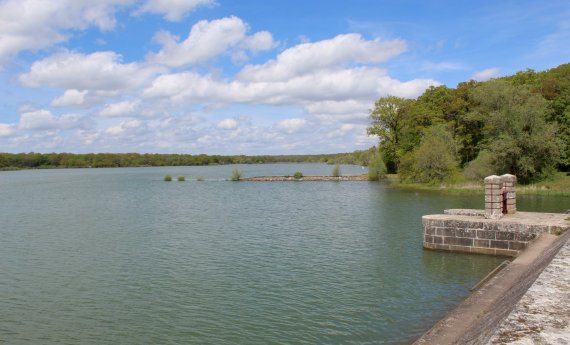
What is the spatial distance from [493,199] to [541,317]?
48.0ft

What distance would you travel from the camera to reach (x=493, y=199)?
19.4 metres

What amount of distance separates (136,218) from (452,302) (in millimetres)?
26431

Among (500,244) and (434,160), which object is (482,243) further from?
(434,160)

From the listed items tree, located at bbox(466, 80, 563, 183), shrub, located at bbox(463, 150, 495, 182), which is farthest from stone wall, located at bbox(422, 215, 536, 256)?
shrub, located at bbox(463, 150, 495, 182)

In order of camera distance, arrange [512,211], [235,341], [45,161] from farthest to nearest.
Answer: [45,161] → [512,211] → [235,341]

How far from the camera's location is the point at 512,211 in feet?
69.7

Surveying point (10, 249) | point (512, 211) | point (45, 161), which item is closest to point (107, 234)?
point (10, 249)

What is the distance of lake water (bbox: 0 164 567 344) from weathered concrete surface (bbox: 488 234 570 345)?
171 inches

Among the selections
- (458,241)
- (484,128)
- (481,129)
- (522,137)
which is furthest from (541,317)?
(481,129)

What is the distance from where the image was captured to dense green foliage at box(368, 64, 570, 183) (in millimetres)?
48094

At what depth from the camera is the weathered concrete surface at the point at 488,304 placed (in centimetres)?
827

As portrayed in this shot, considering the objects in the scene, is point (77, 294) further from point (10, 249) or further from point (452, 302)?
point (452, 302)

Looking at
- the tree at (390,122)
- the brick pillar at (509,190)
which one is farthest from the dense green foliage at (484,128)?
the brick pillar at (509,190)

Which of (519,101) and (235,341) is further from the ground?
(519,101)
